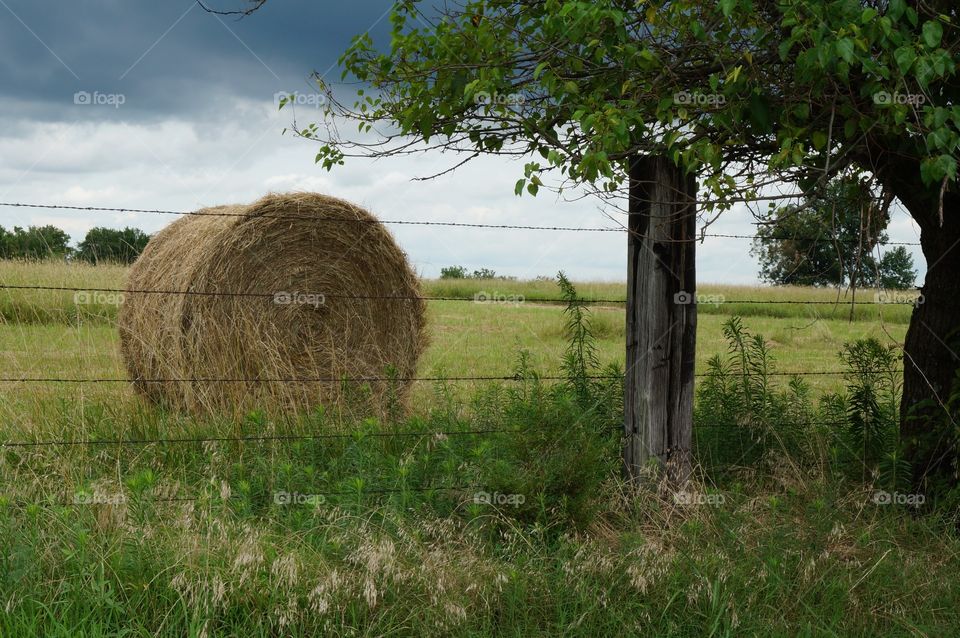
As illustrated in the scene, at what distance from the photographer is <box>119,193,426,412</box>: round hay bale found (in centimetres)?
700

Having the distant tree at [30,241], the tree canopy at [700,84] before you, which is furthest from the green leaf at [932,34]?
the distant tree at [30,241]

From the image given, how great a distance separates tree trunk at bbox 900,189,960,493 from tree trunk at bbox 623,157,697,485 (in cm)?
143

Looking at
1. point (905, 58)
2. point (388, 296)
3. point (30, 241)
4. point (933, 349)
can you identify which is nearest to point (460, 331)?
point (388, 296)

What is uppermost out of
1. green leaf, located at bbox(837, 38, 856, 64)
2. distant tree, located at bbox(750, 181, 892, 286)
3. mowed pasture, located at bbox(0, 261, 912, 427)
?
green leaf, located at bbox(837, 38, 856, 64)

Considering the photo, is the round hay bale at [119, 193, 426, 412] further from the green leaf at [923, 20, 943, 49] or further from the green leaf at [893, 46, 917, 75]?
the green leaf at [923, 20, 943, 49]

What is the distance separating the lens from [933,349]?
5.43m

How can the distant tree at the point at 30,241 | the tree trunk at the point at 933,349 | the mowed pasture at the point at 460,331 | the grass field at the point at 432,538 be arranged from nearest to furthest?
1. the grass field at the point at 432,538
2. the tree trunk at the point at 933,349
3. the mowed pasture at the point at 460,331
4. the distant tree at the point at 30,241

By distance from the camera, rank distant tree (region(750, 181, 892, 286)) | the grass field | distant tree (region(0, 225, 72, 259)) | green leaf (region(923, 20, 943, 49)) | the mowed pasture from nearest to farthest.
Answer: green leaf (region(923, 20, 943, 49)) < the grass field < distant tree (region(750, 181, 892, 286)) < the mowed pasture < distant tree (region(0, 225, 72, 259))

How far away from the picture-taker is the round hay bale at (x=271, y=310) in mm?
6996

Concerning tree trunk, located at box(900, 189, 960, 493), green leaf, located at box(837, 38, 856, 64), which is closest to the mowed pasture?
tree trunk, located at box(900, 189, 960, 493)

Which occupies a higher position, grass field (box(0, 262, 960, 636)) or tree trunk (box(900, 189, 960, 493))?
tree trunk (box(900, 189, 960, 493))

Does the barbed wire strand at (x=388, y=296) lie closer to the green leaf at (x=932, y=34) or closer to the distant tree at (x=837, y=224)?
the distant tree at (x=837, y=224)

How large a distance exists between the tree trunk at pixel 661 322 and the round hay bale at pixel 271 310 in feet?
7.01

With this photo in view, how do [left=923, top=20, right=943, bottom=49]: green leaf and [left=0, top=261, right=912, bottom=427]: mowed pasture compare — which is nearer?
[left=923, top=20, right=943, bottom=49]: green leaf
